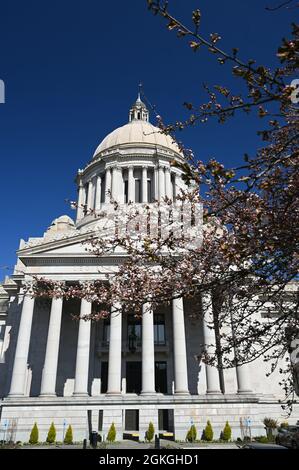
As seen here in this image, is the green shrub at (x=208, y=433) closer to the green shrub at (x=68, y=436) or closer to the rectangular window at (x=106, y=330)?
the green shrub at (x=68, y=436)

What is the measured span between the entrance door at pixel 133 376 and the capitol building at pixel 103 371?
92 millimetres

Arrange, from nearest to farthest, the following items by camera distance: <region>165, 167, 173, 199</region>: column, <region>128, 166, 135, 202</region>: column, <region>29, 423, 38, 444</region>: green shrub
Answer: <region>29, 423, 38, 444</region>: green shrub < <region>128, 166, 135, 202</region>: column < <region>165, 167, 173, 199</region>: column

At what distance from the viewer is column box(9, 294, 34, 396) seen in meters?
30.0

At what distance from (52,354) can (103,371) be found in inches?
257

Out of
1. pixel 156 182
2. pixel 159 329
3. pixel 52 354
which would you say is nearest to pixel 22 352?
pixel 52 354

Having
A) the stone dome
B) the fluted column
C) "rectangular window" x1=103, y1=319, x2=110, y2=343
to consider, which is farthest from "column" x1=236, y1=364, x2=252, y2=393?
the stone dome

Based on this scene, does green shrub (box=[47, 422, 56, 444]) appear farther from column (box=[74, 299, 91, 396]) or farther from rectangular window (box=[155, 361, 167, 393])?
rectangular window (box=[155, 361, 167, 393])

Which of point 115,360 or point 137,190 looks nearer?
point 115,360

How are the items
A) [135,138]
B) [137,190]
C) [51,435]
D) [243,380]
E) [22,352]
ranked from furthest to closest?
[135,138]
[137,190]
[243,380]
[22,352]
[51,435]

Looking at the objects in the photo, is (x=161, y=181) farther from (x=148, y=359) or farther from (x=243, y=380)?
(x=243, y=380)

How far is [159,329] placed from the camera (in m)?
37.0

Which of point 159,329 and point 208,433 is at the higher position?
point 159,329

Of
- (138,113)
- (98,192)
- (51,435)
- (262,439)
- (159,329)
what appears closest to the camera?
(262,439)

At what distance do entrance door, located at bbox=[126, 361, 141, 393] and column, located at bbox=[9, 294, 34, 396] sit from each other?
32.5 feet
